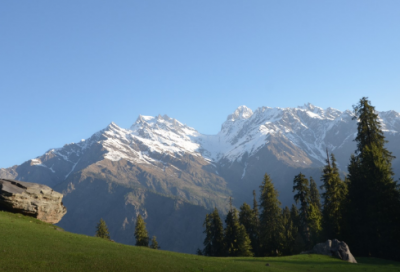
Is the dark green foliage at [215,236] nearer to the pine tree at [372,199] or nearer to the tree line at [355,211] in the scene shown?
the tree line at [355,211]

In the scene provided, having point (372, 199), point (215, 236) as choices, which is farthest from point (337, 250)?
point (215, 236)

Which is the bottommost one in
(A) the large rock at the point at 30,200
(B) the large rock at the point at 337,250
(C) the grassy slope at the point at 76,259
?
(C) the grassy slope at the point at 76,259

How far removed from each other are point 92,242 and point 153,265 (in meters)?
13.0

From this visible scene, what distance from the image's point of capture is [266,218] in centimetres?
7138

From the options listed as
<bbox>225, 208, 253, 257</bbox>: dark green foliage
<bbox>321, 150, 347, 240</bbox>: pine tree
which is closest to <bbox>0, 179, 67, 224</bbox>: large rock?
<bbox>225, 208, 253, 257</bbox>: dark green foliage

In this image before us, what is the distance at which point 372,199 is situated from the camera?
1973 inches

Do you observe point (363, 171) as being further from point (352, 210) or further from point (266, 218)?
point (266, 218)

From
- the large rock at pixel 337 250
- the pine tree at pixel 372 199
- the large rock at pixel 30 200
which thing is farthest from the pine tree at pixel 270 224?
the large rock at pixel 30 200

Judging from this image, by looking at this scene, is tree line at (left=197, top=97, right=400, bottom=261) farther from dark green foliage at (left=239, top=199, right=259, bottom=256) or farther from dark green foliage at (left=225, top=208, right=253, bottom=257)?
dark green foliage at (left=239, top=199, right=259, bottom=256)

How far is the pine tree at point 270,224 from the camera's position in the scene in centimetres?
6938

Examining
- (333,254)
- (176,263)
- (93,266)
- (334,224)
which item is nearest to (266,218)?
(334,224)

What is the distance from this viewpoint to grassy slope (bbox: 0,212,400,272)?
93.8ft

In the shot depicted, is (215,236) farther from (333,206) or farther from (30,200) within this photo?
(30,200)

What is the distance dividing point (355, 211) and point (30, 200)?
5497 cm
